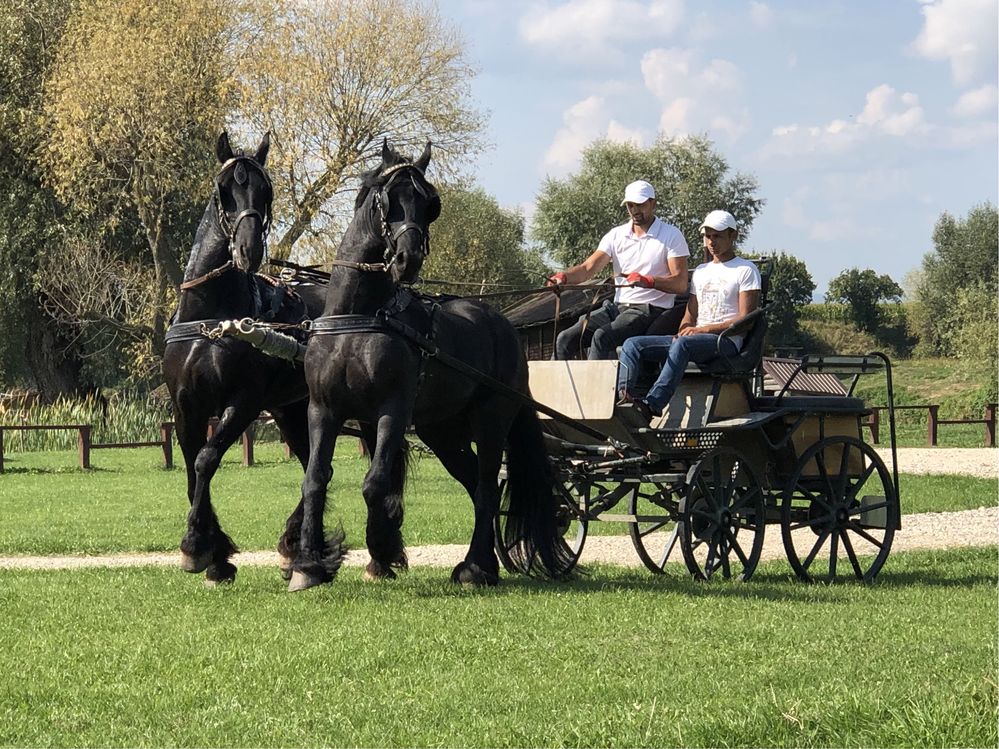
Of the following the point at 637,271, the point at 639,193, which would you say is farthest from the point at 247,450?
the point at 639,193

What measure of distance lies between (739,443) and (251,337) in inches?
150

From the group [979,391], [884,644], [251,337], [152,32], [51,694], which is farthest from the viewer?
[979,391]

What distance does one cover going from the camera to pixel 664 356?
33.3 feet

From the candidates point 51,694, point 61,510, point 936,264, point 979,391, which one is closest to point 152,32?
point 61,510

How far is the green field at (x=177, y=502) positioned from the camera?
13883 mm

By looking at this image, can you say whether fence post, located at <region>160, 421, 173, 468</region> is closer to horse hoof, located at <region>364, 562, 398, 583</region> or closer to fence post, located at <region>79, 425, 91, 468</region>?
fence post, located at <region>79, 425, 91, 468</region>

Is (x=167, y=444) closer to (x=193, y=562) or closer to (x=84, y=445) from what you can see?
(x=84, y=445)

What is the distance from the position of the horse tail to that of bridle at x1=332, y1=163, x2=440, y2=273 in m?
1.86

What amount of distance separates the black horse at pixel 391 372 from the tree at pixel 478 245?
34.7m

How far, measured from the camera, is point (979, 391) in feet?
134

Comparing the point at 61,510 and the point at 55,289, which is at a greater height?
the point at 55,289

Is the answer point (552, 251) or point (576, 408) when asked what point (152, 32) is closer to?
point (576, 408)

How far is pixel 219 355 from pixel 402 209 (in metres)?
1.72

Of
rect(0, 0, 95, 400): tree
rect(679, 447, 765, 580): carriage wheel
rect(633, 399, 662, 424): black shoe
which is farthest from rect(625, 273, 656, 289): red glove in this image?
rect(0, 0, 95, 400): tree
